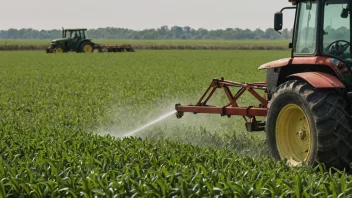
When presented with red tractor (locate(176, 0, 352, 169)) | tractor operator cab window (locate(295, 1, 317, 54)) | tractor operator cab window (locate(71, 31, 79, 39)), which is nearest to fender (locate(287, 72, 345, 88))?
red tractor (locate(176, 0, 352, 169))

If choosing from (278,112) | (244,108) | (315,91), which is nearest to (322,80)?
(315,91)

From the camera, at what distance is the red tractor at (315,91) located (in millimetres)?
6039

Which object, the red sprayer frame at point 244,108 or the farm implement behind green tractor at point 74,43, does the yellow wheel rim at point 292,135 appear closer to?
the red sprayer frame at point 244,108

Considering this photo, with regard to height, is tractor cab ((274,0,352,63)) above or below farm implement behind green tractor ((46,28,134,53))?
above

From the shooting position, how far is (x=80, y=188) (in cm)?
500

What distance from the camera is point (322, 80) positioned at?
6.25 metres

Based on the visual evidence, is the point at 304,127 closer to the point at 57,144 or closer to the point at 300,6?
the point at 300,6

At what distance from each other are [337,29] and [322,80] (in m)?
0.87

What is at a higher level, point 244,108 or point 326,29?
point 326,29

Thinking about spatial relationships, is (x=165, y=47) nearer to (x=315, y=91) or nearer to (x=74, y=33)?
(x=74, y=33)

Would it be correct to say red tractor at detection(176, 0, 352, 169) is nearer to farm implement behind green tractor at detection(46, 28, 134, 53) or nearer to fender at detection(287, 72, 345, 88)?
fender at detection(287, 72, 345, 88)

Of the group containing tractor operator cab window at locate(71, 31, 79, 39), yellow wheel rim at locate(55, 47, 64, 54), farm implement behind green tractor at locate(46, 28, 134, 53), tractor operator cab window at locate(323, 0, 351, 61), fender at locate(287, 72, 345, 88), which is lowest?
yellow wheel rim at locate(55, 47, 64, 54)

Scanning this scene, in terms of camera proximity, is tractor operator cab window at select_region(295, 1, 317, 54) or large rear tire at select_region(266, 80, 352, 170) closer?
large rear tire at select_region(266, 80, 352, 170)

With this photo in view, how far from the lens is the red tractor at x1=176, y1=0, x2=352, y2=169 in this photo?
6.04 metres
